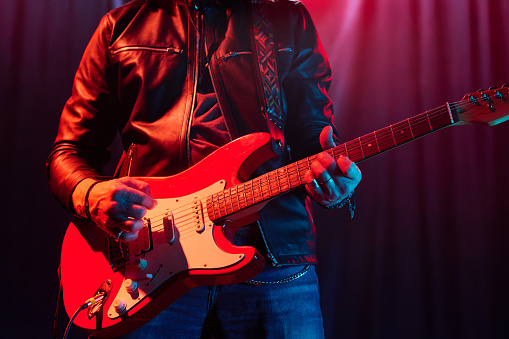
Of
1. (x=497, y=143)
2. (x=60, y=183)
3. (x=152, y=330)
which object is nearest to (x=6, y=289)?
(x=60, y=183)

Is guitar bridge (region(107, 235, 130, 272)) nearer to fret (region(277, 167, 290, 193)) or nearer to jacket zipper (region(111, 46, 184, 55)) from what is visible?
fret (region(277, 167, 290, 193))

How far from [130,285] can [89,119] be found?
74cm

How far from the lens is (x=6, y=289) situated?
2.35 metres

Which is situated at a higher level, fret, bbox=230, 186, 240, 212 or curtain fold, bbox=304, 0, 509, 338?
fret, bbox=230, 186, 240, 212

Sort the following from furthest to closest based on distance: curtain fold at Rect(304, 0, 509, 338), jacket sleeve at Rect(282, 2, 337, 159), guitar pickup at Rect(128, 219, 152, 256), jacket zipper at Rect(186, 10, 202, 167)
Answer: curtain fold at Rect(304, 0, 509, 338) < jacket sleeve at Rect(282, 2, 337, 159) < jacket zipper at Rect(186, 10, 202, 167) < guitar pickup at Rect(128, 219, 152, 256)

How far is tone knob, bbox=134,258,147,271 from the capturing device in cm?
126

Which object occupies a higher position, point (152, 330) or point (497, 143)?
point (152, 330)

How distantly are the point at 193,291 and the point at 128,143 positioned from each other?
0.66m

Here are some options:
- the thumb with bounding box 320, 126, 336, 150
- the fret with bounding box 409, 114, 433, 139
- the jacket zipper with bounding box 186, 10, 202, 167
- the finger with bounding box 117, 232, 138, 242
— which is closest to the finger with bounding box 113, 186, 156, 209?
the finger with bounding box 117, 232, 138, 242

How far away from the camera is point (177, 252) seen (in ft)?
4.17

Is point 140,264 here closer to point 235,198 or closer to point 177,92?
point 235,198

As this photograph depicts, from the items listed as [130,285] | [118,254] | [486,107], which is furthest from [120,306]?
[486,107]

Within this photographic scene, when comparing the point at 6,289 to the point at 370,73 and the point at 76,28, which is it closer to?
the point at 76,28

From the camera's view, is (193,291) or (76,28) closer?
(193,291)
